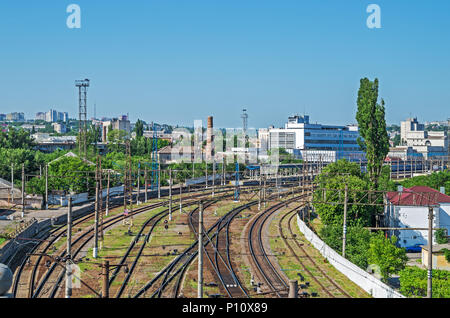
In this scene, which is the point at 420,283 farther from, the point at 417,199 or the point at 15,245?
the point at 15,245

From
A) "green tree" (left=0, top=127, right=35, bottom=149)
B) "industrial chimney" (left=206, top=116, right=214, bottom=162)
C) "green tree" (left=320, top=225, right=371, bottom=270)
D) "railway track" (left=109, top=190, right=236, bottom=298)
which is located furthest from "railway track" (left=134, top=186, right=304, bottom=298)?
"green tree" (left=0, top=127, right=35, bottom=149)

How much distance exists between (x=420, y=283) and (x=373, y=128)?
22916 mm

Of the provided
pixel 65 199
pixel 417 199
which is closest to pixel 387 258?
pixel 417 199

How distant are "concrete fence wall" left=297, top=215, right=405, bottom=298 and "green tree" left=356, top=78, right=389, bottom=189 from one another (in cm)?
1325

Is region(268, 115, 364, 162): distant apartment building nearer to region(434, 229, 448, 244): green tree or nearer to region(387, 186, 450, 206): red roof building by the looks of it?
region(387, 186, 450, 206): red roof building

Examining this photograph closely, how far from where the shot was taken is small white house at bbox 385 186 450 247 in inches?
1340

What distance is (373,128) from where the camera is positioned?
41062 millimetres

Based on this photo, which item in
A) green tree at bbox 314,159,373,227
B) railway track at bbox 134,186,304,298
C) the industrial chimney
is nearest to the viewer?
railway track at bbox 134,186,304,298

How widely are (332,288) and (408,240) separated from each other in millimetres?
15491

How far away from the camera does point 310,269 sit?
24.0 metres

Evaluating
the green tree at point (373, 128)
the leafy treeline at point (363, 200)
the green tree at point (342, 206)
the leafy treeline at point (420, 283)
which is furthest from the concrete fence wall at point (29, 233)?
the green tree at point (373, 128)

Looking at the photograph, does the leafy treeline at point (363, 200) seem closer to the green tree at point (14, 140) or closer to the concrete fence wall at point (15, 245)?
the concrete fence wall at point (15, 245)
